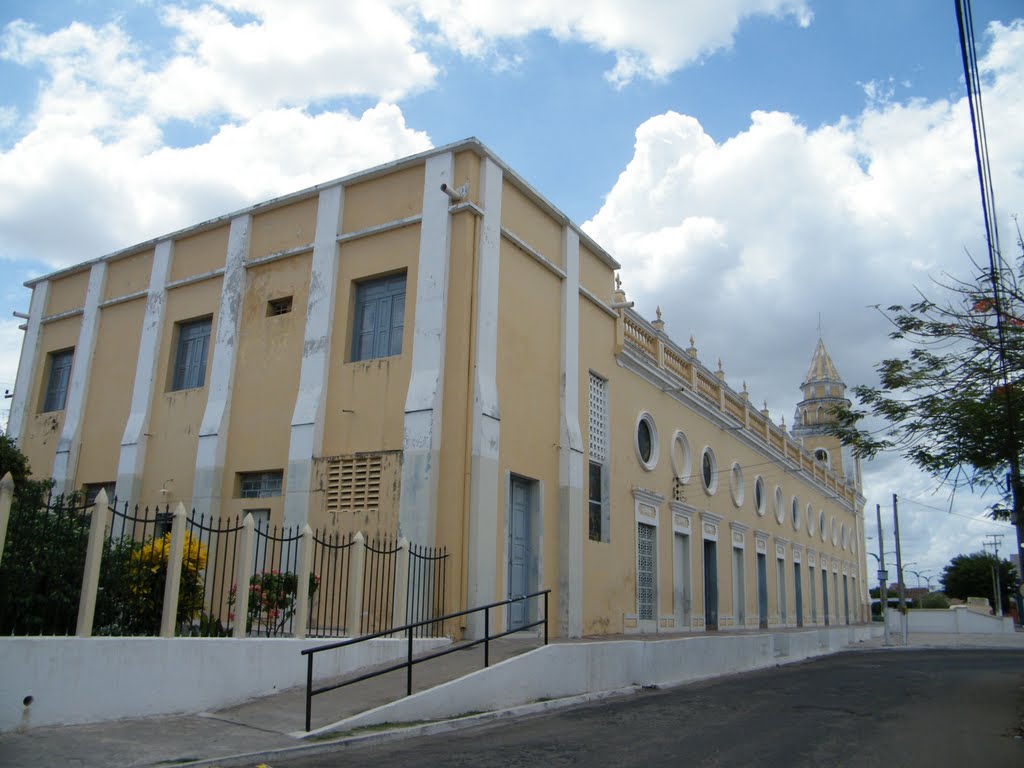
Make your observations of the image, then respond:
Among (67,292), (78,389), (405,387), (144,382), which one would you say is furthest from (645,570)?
(67,292)

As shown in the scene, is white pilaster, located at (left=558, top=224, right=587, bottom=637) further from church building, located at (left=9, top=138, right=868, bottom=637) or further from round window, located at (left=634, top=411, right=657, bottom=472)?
round window, located at (left=634, top=411, right=657, bottom=472)

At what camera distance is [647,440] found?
19438 mm

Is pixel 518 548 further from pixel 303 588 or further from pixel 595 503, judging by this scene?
pixel 303 588

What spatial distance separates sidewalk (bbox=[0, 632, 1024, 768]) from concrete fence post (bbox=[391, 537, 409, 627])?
1.89 m

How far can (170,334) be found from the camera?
1702 centimetres

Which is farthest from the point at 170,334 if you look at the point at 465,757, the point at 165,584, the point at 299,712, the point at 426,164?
the point at 465,757

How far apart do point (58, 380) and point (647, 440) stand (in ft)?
43.5

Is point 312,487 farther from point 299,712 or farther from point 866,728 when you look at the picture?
point 866,728

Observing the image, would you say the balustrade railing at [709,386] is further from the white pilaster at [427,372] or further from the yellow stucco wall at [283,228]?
the yellow stucco wall at [283,228]

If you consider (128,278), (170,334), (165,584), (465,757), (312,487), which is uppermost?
(128,278)

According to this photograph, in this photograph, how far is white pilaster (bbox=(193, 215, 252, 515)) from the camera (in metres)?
14.8

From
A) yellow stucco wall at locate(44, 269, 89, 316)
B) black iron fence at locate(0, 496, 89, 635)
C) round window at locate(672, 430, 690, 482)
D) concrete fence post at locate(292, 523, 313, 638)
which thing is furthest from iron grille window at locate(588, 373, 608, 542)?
yellow stucco wall at locate(44, 269, 89, 316)

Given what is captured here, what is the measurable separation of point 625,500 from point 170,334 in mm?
9605

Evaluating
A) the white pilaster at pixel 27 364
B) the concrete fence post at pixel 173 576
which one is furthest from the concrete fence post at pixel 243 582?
the white pilaster at pixel 27 364
